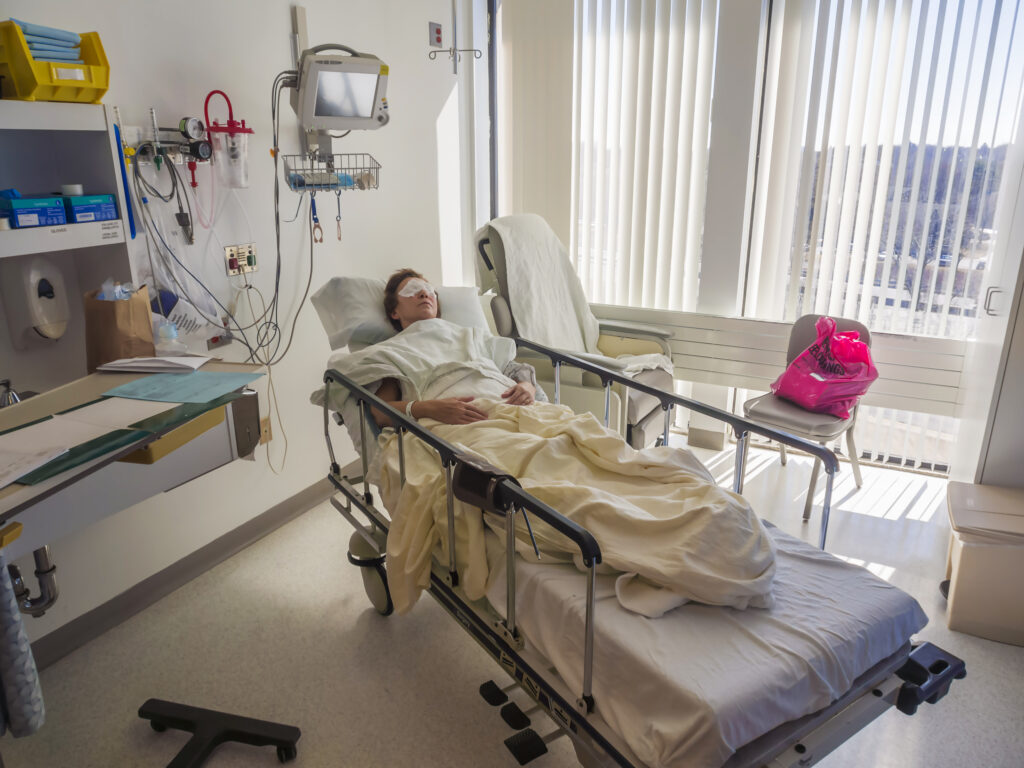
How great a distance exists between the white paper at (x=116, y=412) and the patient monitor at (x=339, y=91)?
53.9 inches

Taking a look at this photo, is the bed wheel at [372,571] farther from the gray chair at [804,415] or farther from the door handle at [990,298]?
the door handle at [990,298]

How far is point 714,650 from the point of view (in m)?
1.28

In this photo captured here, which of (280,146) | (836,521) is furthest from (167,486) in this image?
(836,521)

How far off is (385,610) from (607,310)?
215 centimetres

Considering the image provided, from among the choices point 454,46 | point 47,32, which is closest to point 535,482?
point 47,32

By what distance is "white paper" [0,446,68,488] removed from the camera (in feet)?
4.06

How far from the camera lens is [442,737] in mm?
1899

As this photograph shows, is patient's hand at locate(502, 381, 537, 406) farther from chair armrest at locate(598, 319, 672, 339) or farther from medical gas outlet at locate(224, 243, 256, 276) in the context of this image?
chair armrest at locate(598, 319, 672, 339)

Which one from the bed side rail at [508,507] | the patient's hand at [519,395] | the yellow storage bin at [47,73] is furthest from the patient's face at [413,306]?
the yellow storage bin at [47,73]

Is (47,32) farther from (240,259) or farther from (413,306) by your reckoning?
(413,306)

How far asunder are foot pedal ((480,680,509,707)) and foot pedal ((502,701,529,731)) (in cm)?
6

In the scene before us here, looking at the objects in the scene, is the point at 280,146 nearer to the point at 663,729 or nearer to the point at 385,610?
the point at 385,610

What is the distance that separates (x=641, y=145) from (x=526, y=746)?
2.92 meters

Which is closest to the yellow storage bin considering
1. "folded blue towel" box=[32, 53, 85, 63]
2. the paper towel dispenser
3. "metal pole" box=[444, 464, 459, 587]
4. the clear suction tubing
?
"folded blue towel" box=[32, 53, 85, 63]
